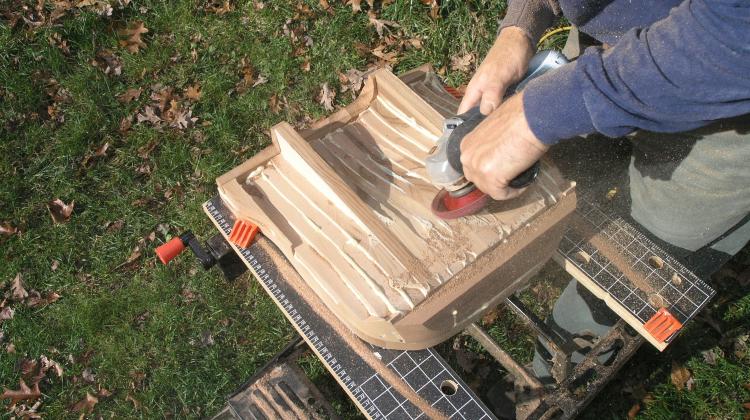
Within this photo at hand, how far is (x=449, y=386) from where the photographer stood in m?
2.57

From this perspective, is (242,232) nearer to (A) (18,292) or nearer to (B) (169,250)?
(B) (169,250)

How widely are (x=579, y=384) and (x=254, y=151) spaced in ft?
10.8

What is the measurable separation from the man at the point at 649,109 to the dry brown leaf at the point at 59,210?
3.56m

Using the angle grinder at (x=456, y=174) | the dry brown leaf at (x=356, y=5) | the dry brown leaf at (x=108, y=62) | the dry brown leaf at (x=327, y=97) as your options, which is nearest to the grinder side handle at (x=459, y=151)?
the angle grinder at (x=456, y=174)

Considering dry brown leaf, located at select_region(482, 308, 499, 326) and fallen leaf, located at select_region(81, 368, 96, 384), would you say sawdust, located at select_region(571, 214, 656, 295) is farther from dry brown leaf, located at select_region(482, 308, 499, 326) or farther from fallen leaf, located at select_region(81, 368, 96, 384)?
fallen leaf, located at select_region(81, 368, 96, 384)

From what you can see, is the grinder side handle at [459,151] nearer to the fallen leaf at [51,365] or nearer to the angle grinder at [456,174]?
the angle grinder at [456,174]

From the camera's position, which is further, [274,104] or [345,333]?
[274,104]

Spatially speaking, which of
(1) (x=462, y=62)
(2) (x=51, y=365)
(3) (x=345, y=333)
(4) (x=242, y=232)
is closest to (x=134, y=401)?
(2) (x=51, y=365)

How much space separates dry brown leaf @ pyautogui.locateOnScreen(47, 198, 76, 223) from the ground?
0.04 ft

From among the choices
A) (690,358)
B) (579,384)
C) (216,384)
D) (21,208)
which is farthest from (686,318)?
(21,208)

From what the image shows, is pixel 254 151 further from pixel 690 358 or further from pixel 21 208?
pixel 690 358

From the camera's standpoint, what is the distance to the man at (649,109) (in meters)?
1.90

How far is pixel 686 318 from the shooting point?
2.65 m

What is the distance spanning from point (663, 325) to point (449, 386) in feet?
3.23
